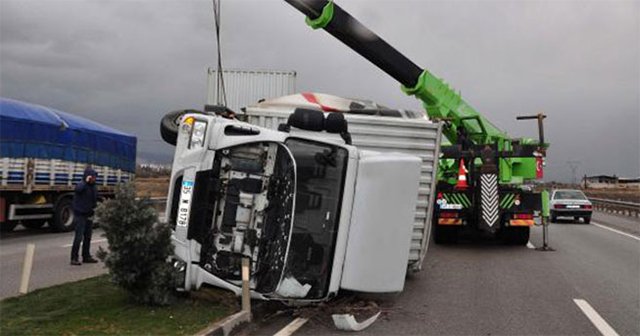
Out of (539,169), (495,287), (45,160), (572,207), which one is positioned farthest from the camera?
(572,207)

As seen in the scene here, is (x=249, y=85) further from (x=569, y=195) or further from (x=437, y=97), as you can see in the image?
(x=569, y=195)

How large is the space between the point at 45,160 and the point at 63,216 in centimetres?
200

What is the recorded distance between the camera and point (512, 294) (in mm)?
8367

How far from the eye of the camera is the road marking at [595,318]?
6306mm

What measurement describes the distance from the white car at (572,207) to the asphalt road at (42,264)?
59.9 ft

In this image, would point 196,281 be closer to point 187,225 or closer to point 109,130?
point 187,225

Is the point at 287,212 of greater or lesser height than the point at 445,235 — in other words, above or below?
above

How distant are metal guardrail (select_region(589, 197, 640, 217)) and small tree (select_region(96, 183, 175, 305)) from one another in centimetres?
2768

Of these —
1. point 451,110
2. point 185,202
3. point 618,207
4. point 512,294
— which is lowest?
point 512,294

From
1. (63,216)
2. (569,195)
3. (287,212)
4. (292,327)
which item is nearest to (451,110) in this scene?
(287,212)

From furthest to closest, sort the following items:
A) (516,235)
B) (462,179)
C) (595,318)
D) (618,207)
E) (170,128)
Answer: (618,207), (516,235), (462,179), (170,128), (595,318)

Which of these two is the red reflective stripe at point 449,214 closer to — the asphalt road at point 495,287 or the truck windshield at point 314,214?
the asphalt road at point 495,287

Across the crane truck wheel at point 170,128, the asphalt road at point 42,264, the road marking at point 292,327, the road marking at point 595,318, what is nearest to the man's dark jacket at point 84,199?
the asphalt road at point 42,264

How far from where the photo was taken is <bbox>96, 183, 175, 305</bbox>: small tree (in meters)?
6.45
